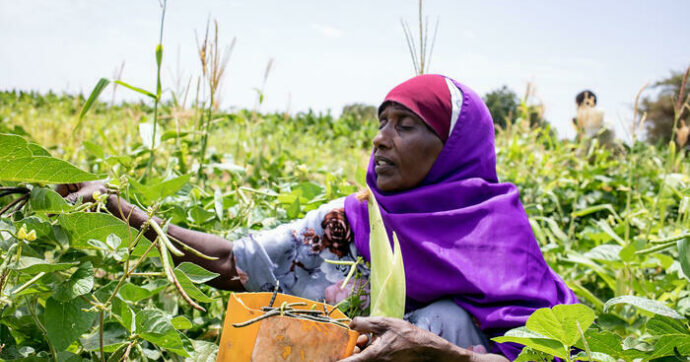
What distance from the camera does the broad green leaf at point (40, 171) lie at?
0.87 m

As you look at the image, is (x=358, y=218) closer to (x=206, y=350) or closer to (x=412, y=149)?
(x=412, y=149)

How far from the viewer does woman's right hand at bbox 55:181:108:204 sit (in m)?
1.32

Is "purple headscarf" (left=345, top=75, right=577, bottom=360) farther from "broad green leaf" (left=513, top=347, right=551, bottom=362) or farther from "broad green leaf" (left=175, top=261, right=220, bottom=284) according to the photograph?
"broad green leaf" (left=175, top=261, right=220, bottom=284)

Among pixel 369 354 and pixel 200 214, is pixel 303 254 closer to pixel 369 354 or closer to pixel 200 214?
pixel 200 214

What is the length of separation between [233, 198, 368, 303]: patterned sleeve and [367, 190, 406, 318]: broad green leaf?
55 cm

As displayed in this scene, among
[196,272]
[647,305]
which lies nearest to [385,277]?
[196,272]

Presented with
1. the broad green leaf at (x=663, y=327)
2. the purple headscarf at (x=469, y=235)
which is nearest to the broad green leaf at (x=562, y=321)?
the broad green leaf at (x=663, y=327)

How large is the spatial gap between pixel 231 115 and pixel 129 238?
151 centimetres

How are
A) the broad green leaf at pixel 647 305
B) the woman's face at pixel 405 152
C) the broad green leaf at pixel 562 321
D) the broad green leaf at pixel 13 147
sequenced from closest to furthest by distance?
the broad green leaf at pixel 13 147 < the broad green leaf at pixel 562 321 < the broad green leaf at pixel 647 305 < the woman's face at pixel 405 152

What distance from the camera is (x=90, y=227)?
3.11 ft

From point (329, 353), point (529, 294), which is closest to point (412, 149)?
point (529, 294)

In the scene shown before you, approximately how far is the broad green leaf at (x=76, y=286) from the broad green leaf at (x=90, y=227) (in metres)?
0.06

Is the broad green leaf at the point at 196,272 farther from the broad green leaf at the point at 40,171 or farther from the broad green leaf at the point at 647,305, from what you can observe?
the broad green leaf at the point at 647,305

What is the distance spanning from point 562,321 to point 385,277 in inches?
14.5
